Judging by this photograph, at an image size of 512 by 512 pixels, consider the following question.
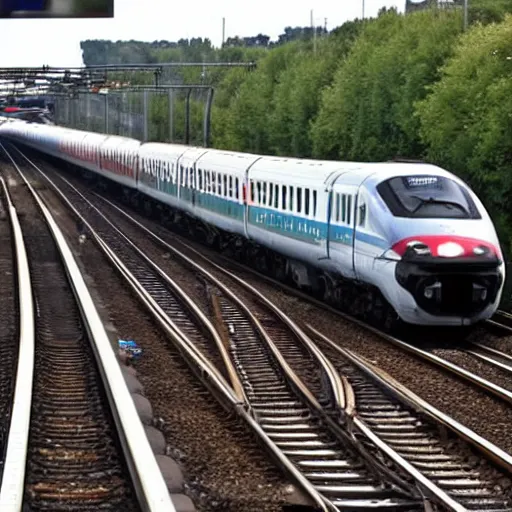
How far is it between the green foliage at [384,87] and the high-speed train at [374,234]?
1398 cm

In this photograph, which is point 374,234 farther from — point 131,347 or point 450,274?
point 131,347

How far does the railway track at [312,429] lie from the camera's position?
8.76 metres

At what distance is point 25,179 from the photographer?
210ft

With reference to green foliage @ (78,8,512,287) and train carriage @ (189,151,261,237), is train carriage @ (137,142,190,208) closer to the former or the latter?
train carriage @ (189,151,261,237)

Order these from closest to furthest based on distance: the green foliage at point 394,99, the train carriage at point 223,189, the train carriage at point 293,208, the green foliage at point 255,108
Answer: the train carriage at point 293,208 < the train carriage at point 223,189 < the green foliage at point 394,99 < the green foliage at point 255,108

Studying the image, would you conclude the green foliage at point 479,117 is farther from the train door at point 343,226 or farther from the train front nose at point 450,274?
the train front nose at point 450,274

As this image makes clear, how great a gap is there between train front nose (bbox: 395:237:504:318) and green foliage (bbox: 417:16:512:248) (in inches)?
574

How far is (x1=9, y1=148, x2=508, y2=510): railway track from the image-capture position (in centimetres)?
876

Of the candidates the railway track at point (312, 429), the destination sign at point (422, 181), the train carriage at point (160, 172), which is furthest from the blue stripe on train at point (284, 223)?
the train carriage at point (160, 172)

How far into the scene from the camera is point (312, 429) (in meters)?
10.9

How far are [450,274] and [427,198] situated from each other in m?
1.31

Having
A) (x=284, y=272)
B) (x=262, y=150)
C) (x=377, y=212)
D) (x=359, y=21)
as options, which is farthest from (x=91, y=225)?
(x=359, y=21)

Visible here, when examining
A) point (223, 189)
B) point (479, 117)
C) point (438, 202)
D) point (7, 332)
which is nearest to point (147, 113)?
point (479, 117)

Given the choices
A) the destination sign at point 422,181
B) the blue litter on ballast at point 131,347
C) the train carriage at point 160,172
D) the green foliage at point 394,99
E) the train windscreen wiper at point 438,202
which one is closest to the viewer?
the blue litter on ballast at point 131,347
